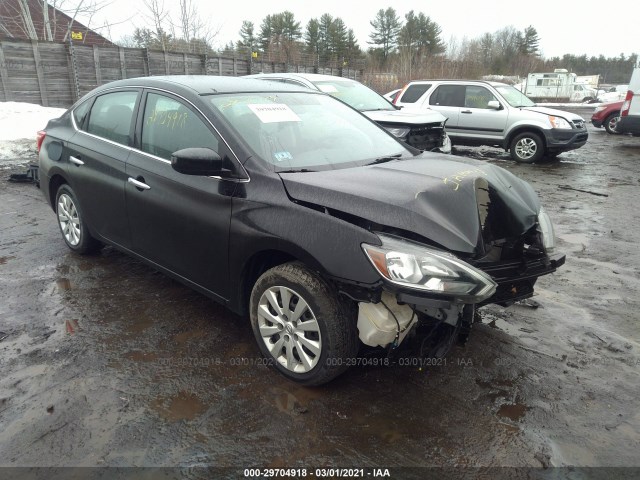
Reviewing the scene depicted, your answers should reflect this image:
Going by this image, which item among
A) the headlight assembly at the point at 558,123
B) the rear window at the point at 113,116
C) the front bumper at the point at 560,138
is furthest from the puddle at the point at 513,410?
the headlight assembly at the point at 558,123

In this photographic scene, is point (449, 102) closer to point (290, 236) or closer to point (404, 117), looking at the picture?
point (404, 117)

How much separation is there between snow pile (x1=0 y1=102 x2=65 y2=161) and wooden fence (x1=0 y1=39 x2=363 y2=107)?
2022 mm

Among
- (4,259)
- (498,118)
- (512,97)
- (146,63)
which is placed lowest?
(4,259)

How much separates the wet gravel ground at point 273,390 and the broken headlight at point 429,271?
0.74 m

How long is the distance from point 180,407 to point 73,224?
2.89m

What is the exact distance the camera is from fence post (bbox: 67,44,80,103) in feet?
52.6

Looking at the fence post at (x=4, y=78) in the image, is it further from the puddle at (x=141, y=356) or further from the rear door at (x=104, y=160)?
the puddle at (x=141, y=356)

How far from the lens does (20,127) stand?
462 inches

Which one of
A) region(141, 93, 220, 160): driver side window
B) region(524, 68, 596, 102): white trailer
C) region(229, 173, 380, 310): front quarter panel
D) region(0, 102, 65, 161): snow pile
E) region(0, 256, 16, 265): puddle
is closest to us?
region(229, 173, 380, 310): front quarter panel

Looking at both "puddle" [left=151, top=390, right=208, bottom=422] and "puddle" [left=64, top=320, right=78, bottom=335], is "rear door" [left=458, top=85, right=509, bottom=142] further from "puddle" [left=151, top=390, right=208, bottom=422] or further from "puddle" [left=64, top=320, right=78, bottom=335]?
"puddle" [left=151, top=390, right=208, bottom=422]

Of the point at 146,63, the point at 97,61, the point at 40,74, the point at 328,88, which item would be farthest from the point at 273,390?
the point at 146,63

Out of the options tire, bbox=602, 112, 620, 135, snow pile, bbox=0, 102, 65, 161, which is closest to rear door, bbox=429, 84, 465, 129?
tire, bbox=602, 112, 620, 135

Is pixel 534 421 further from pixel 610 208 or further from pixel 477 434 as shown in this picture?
pixel 610 208

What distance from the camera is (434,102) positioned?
37.9ft
